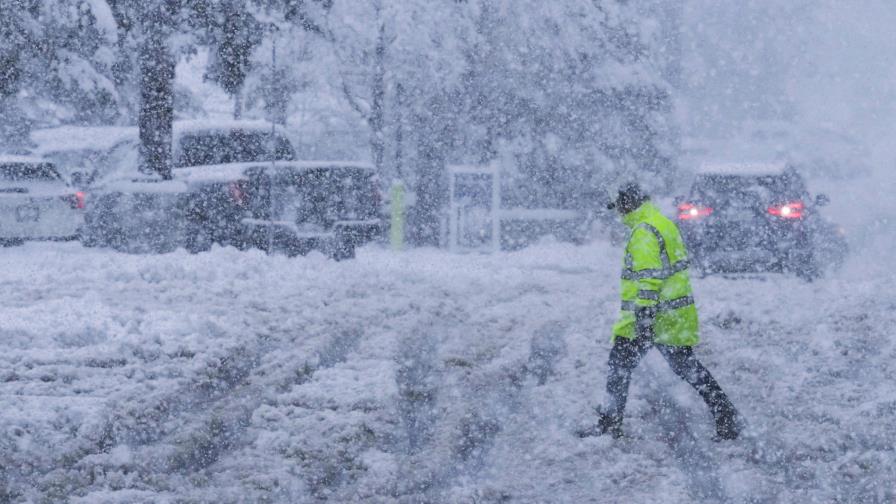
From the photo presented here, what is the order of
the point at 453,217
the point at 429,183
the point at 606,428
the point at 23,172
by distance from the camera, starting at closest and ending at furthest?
the point at 606,428, the point at 23,172, the point at 453,217, the point at 429,183

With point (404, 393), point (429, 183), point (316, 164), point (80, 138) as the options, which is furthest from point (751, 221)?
point (80, 138)

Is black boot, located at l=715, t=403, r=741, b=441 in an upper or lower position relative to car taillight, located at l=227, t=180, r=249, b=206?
lower

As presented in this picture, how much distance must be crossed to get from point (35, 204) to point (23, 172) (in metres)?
0.51

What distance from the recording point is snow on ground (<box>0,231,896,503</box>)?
A: 587 cm

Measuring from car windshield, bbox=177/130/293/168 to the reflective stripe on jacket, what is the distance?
10491mm

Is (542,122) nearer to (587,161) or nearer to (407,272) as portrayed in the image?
(587,161)

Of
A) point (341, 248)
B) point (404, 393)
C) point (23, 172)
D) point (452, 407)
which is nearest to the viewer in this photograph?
point (452, 407)

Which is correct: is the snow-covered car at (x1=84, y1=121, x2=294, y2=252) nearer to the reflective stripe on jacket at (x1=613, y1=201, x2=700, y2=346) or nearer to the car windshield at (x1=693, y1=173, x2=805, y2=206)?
the car windshield at (x1=693, y1=173, x2=805, y2=206)


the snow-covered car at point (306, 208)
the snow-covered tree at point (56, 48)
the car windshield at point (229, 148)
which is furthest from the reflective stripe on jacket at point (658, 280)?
the snow-covered tree at point (56, 48)

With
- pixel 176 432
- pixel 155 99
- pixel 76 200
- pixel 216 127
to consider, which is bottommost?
pixel 176 432

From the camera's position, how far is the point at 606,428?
22.3 ft

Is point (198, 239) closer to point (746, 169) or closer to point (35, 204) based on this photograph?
point (35, 204)

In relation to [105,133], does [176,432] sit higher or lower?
lower

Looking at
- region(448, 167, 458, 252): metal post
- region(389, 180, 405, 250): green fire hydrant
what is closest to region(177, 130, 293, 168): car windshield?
region(389, 180, 405, 250): green fire hydrant
